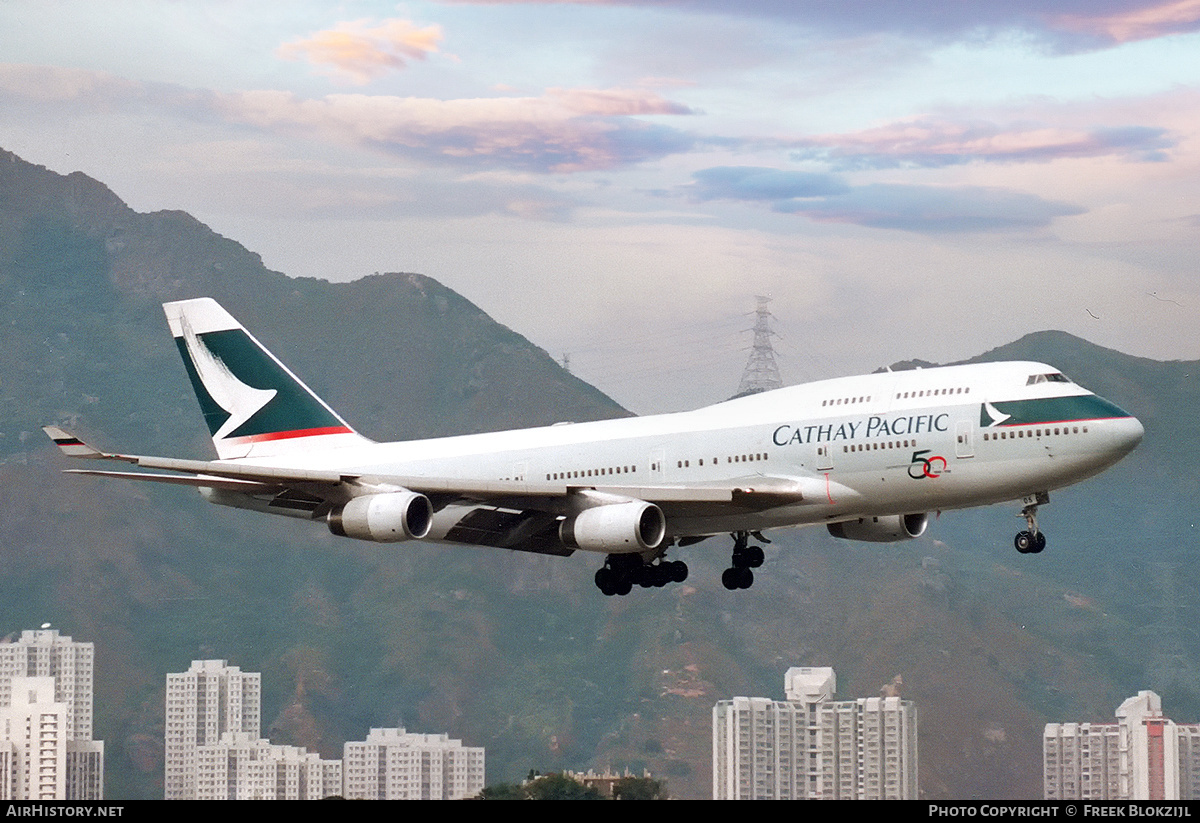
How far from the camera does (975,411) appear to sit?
56.7 m

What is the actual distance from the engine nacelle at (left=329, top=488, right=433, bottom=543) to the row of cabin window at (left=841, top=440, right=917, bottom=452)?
48.6 ft

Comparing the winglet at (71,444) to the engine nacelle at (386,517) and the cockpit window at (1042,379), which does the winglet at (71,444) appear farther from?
the cockpit window at (1042,379)

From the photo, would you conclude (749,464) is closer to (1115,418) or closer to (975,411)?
(975,411)

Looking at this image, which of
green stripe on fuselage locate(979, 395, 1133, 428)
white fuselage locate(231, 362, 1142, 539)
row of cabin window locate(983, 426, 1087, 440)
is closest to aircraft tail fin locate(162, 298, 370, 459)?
white fuselage locate(231, 362, 1142, 539)

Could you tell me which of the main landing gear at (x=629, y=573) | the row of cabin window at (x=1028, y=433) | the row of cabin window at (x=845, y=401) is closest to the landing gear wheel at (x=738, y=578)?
the main landing gear at (x=629, y=573)

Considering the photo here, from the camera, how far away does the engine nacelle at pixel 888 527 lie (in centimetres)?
6488

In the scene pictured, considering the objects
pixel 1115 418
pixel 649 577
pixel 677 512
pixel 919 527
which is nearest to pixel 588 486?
pixel 677 512

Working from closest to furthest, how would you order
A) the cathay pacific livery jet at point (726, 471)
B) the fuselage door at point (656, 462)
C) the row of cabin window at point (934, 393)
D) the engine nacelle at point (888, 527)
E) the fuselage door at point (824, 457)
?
1. the cathay pacific livery jet at point (726, 471)
2. the row of cabin window at point (934, 393)
3. the fuselage door at point (824, 457)
4. the fuselage door at point (656, 462)
5. the engine nacelle at point (888, 527)

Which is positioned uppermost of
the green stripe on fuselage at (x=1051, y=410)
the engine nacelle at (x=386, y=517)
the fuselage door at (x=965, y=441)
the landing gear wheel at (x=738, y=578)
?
the green stripe on fuselage at (x=1051, y=410)

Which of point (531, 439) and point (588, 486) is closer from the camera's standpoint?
point (588, 486)

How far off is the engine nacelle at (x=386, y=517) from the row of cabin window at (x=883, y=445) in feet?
48.6

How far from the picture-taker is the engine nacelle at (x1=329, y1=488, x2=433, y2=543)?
200 ft

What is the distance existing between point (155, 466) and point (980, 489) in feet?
86.7
